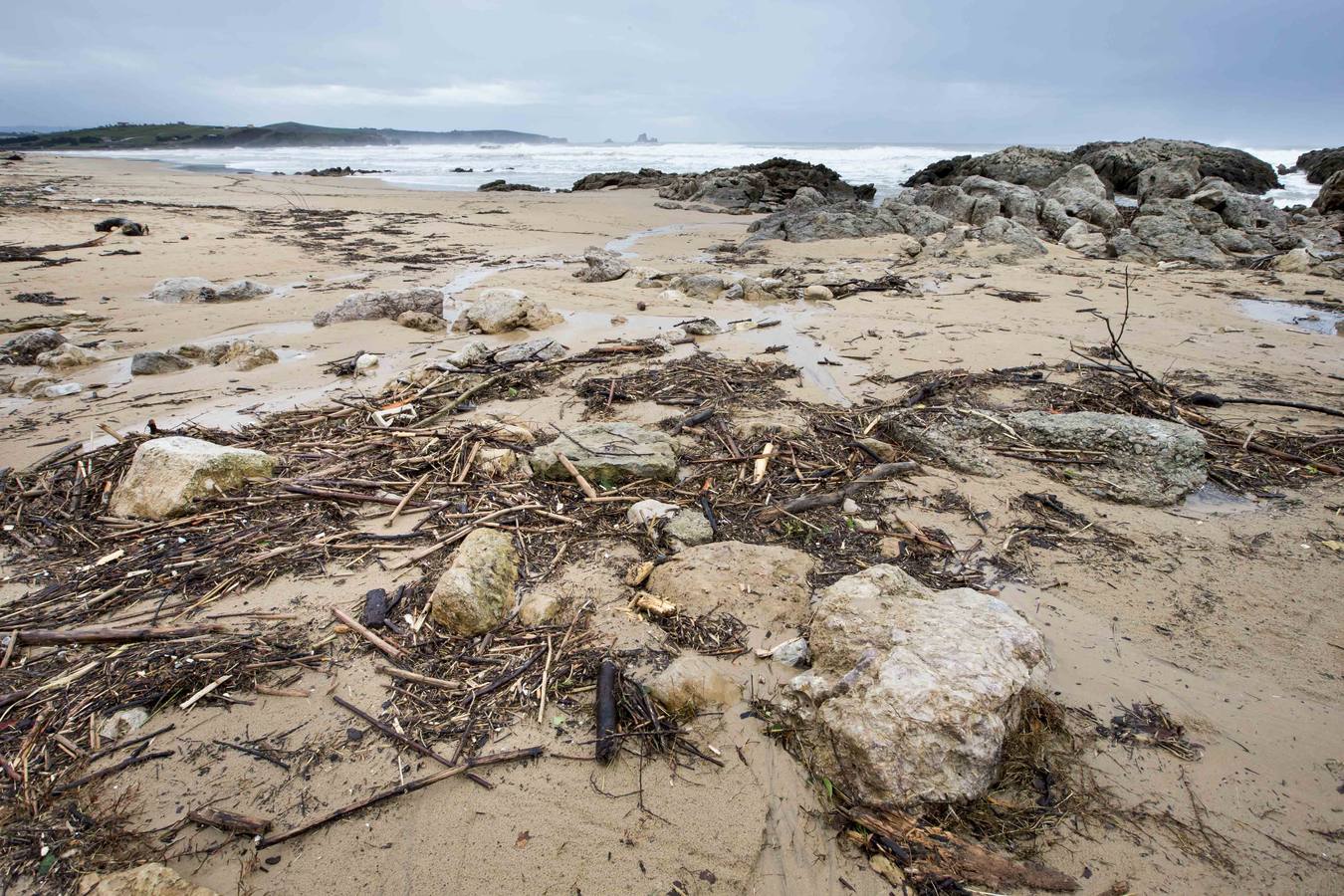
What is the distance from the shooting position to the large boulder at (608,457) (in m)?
4.08

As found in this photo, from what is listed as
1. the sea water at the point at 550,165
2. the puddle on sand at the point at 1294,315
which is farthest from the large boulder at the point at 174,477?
the sea water at the point at 550,165

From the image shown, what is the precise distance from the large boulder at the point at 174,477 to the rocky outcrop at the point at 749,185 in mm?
20592

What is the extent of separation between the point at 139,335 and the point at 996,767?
9.53 metres

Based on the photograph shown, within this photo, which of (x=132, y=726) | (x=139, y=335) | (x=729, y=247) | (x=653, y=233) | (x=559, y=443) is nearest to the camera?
(x=132, y=726)

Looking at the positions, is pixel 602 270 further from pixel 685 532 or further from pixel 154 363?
pixel 685 532

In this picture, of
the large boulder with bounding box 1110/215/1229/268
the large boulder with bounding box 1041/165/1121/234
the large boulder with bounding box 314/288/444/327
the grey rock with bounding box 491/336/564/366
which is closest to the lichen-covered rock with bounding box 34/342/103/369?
the large boulder with bounding box 314/288/444/327

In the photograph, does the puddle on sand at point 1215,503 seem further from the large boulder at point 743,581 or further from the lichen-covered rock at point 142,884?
the lichen-covered rock at point 142,884

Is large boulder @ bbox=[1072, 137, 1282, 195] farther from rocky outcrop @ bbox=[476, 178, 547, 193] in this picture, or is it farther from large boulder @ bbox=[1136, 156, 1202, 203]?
rocky outcrop @ bbox=[476, 178, 547, 193]

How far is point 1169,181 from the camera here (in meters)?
20.4

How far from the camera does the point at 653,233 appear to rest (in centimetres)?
1639

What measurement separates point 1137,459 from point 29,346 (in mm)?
10243

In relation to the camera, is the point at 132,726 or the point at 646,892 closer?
the point at 646,892

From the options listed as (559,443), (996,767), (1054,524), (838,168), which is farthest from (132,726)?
(838,168)

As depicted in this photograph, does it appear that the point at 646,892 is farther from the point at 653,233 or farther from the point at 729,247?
the point at 653,233
